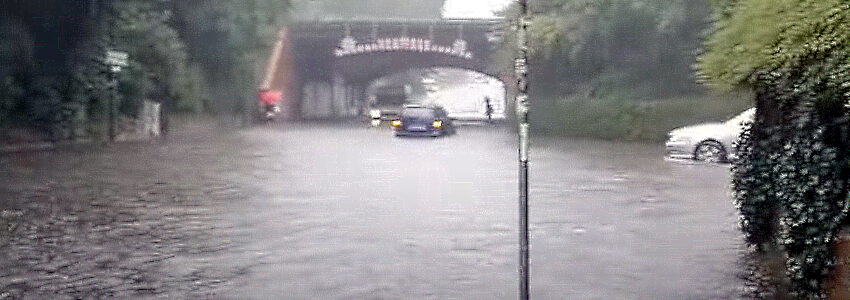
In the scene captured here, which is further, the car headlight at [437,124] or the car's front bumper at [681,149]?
the car headlight at [437,124]

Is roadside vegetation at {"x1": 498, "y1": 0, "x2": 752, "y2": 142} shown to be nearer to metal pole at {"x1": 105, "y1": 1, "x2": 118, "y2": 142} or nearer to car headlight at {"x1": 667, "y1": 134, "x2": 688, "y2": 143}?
car headlight at {"x1": 667, "y1": 134, "x2": 688, "y2": 143}

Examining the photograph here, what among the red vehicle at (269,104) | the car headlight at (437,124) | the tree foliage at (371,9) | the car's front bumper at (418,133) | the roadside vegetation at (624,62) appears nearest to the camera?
the roadside vegetation at (624,62)

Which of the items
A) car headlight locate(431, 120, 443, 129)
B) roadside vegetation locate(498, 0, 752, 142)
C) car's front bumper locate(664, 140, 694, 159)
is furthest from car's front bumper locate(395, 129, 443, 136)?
car's front bumper locate(664, 140, 694, 159)

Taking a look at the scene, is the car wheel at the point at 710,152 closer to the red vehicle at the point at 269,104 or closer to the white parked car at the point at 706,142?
the white parked car at the point at 706,142

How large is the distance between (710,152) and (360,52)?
149ft

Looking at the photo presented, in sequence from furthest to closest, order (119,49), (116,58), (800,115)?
(119,49) → (116,58) → (800,115)

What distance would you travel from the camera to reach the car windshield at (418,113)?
156 feet

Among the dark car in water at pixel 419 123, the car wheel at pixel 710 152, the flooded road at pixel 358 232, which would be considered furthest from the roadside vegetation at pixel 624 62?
the flooded road at pixel 358 232

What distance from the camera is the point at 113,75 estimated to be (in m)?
40.4

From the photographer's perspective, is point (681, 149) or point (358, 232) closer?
point (358, 232)

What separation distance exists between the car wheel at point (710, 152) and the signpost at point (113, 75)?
17740 mm

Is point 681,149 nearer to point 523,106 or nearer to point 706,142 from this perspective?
point 706,142

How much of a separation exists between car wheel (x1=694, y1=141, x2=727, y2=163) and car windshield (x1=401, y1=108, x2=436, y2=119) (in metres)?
19.4

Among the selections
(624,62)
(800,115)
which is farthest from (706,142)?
(800,115)
